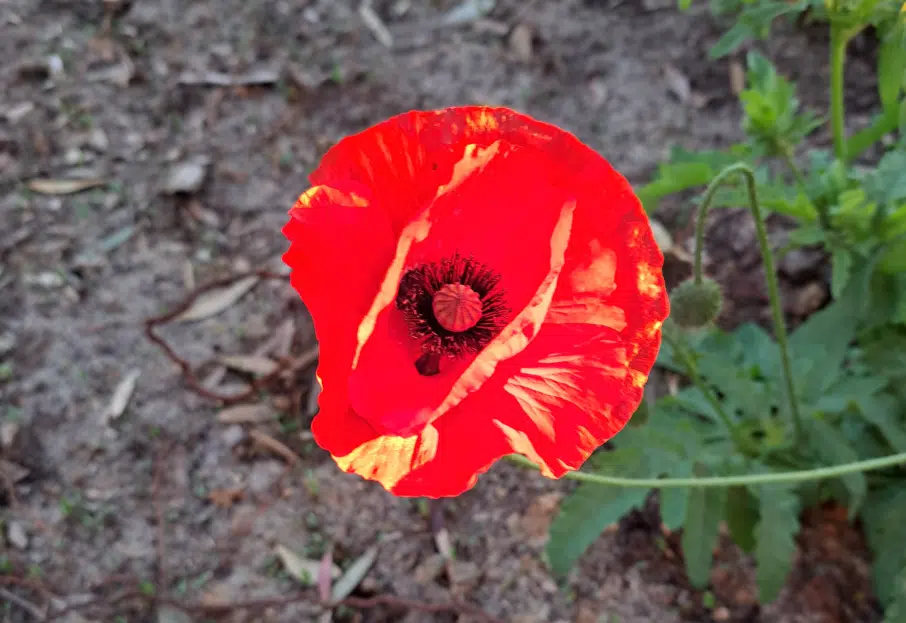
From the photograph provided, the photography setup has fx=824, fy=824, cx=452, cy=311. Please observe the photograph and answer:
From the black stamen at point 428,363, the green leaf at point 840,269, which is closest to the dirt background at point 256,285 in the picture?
the green leaf at point 840,269

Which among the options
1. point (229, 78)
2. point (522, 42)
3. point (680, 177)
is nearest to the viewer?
point (680, 177)

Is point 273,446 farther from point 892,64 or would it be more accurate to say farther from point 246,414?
point 892,64

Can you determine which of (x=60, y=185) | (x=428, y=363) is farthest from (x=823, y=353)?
(x=60, y=185)

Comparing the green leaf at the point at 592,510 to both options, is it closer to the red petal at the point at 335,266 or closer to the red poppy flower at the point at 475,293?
the red poppy flower at the point at 475,293

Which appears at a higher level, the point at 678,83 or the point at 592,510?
the point at 678,83

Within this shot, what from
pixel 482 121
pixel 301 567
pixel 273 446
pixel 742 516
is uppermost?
pixel 482 121
